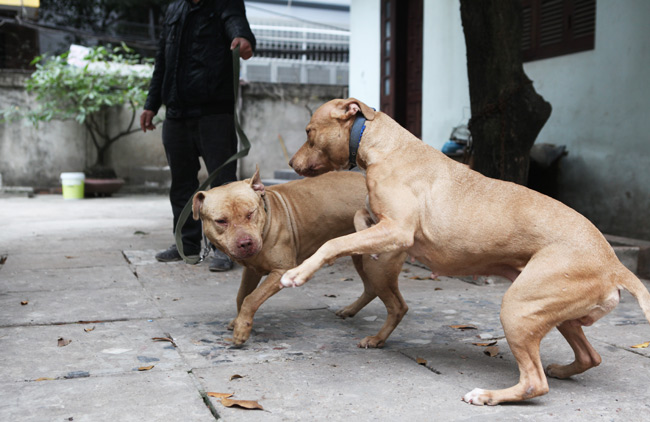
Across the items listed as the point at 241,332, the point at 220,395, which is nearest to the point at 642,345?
the point at 241,332

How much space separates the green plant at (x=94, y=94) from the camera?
42.6 feet

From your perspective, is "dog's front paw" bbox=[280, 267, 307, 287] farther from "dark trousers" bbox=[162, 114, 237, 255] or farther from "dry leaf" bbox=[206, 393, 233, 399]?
"dark trousers" bbox=[162, 114, 237, 255]

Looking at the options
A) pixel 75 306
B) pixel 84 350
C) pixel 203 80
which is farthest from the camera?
pixel 203 80

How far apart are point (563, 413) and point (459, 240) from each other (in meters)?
0.83

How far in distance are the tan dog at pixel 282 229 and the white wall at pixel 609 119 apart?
3.85 meters

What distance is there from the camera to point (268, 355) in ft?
10.9

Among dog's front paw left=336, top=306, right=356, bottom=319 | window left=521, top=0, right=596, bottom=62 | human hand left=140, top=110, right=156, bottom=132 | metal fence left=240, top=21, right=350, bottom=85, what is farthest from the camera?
metal fence left=240, top=21, right=350, bottom=85

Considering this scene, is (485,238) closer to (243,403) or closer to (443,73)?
(243,403)

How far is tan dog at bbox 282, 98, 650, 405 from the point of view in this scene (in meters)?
2.65

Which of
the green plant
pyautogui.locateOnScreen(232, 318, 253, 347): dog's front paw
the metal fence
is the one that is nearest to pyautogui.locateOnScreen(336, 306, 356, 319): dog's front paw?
pyautogui.locateOnScreen(232, 318, 253, 347): dog's front paw

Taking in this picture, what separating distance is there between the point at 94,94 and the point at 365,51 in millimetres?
5392

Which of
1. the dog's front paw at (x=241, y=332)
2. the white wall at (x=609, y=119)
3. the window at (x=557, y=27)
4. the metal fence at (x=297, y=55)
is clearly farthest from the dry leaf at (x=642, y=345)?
the metal fence at (x=297, y=55)

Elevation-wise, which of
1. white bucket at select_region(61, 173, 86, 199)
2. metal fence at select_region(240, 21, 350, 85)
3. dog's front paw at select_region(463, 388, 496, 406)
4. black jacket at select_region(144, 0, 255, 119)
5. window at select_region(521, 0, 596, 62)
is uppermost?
metal fence at select_region(240, 21, 350, 85)

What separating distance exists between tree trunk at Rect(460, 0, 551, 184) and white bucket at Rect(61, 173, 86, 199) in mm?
9467
